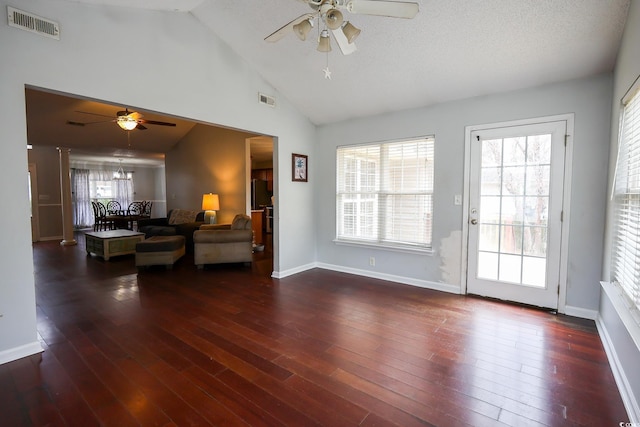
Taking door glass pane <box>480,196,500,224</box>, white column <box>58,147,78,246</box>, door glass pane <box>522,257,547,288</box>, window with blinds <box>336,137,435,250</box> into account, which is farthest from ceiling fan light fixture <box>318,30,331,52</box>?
white column <box>58,147,78,246</box>

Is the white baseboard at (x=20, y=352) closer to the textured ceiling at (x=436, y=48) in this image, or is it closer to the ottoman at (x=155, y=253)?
the ottoman at (x=155, y=253)

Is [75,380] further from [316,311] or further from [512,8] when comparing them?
[512,8]

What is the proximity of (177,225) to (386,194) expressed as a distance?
5.01 metres

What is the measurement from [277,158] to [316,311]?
2.32 meters

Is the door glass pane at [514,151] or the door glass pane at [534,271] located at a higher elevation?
the door glass pane at [514,151]

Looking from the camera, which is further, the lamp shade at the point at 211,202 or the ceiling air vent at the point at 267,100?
the lamp shade at the point at 211,202

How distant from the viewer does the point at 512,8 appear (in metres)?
2.44

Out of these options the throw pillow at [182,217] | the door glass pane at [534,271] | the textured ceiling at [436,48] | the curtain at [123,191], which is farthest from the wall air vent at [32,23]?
the curtain at [123,191]

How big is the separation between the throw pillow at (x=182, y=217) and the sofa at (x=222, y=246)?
2751 mm

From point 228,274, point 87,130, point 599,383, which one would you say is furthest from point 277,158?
point 87,130

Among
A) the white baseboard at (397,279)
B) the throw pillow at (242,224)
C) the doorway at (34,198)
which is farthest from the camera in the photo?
the doorway at (34,198)

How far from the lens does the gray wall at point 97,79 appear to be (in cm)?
223

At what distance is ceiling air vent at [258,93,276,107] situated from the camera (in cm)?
411

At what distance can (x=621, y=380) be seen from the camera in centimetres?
195
